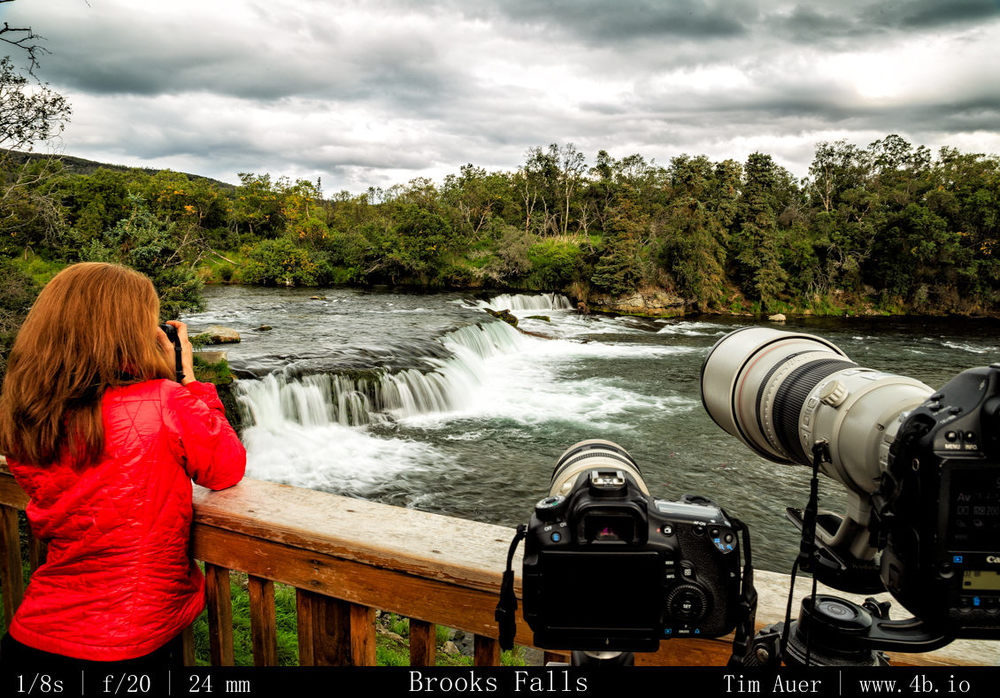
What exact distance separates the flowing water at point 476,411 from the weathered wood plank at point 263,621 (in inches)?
203

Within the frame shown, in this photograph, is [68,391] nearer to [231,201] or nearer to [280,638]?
[280,638]

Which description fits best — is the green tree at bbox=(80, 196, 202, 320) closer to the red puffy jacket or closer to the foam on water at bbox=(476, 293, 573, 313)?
the red puffy jacket

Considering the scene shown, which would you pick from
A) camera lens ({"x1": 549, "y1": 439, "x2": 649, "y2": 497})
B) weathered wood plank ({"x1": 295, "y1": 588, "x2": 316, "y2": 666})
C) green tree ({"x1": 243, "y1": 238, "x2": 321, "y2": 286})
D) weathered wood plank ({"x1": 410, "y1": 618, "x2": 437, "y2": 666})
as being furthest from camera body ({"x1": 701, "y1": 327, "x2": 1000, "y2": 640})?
green tree ({"x1": 243, "y1": 238, "x2": 321, "y2": 286})

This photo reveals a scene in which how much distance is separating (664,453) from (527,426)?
2.30 meters

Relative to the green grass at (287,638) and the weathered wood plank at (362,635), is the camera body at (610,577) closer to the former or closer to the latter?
the weathered wood plank at (362,635)

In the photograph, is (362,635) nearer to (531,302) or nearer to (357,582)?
(357,582)

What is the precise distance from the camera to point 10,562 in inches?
73.3

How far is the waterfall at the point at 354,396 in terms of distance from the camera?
890cm

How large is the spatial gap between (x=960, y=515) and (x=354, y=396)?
934cm

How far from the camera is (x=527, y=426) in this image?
9742 millimetres

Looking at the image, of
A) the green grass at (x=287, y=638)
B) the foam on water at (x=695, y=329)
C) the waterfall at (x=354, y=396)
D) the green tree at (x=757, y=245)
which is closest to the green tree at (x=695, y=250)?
the green tree at (x=757, y=245)

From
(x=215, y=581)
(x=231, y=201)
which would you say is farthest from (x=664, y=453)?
(x=231, y=201)

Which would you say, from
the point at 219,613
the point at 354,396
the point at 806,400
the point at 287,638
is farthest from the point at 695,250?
the point at 219,613

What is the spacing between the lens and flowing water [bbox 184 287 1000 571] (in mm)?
7285
